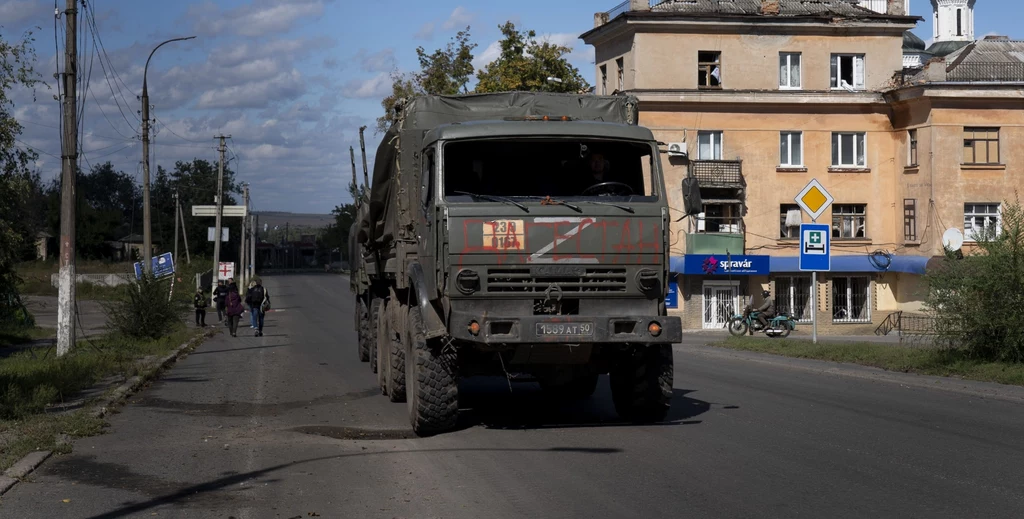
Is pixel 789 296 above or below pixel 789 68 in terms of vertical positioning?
below

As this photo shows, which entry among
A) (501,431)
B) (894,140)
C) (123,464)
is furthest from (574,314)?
(894,140)

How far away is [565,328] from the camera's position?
9906mm

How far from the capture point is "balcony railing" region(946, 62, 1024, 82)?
41.8 meters

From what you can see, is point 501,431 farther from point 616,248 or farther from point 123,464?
point 123,464

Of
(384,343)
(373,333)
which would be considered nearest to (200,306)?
(373,333)

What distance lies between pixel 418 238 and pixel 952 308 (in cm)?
931

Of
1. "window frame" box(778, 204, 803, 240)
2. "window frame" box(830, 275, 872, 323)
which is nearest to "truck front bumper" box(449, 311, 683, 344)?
"window frame" box(778, 204, 803, 240)

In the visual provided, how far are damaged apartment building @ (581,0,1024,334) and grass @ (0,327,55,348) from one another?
2262 centimetres

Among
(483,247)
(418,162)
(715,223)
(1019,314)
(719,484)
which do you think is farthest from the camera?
(715,223)

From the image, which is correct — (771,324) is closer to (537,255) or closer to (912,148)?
(912,148)

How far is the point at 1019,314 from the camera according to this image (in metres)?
15.4

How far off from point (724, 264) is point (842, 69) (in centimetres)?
992

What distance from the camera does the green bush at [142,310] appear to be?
985 inches

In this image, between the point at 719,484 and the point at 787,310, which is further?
the point at 787,310
